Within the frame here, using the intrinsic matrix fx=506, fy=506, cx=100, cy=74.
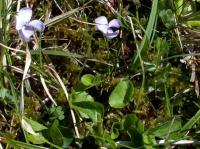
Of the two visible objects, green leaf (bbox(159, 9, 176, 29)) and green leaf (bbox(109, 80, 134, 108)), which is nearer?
green leaf (bbox(109, 80, 134, 108))

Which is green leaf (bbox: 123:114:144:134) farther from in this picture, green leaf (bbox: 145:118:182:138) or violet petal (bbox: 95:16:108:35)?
violet petal (bbox: 95:16:108:35)

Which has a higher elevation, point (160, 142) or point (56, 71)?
point (56, 71)

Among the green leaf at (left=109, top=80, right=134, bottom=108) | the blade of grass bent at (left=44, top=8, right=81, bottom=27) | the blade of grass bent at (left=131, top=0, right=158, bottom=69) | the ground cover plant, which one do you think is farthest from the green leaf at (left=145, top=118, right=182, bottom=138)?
the blade of grass bent at (left=44, top=8, right=81, bottom=27)

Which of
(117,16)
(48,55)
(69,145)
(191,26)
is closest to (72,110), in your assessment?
(69,145)

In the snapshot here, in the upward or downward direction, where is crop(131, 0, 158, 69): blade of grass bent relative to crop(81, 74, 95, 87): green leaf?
upward

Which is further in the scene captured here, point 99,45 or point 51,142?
point 99,45

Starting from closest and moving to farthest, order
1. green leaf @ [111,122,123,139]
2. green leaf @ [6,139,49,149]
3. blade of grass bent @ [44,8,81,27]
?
green leaf @ [6,139,49,149]
green leaf @ [111,122,123,139]
blade of grass bent @ [44,8,81,27]

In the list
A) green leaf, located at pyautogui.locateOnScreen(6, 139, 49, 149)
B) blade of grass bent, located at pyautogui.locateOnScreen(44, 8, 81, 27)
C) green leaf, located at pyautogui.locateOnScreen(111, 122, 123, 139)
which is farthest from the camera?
blade of grass bent, located at pyautogui.locateOnScreen(44, 8, 81, 27)

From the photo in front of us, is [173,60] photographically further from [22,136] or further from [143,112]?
[22,136]
